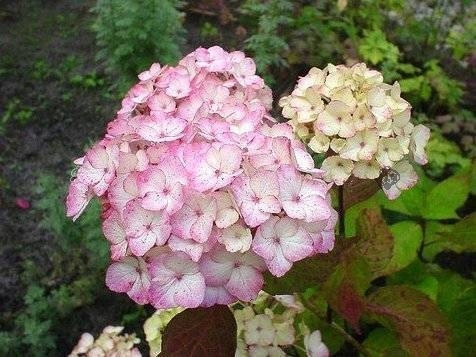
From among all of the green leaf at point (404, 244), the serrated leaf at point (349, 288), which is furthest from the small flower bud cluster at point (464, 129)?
the serrated leaf at point (349, 288)

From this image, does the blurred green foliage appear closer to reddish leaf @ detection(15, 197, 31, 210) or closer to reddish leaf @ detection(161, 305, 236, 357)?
reddish leaf @ detection(15, 197, 31, 210)

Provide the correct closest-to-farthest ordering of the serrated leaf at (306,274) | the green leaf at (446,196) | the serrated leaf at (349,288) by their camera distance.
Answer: the serrated leaf at (306,274)
the serrated leaf at (349,288)
the green leaf at (446,196)

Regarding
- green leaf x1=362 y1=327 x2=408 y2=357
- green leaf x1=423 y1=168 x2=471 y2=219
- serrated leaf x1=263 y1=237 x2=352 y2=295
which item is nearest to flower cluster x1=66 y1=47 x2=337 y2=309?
serrated leaf x1=263 y1=237 x2=352 y2=295

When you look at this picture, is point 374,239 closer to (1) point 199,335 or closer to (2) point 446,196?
(1) point 199,335

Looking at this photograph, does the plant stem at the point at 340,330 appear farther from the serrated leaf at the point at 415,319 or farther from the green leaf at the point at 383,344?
the serrated leaf at the point at 415,319

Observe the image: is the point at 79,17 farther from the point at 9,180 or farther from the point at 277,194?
the point at 277,194

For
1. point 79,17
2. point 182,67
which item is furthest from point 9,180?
point 182,67
